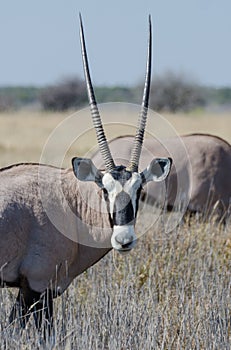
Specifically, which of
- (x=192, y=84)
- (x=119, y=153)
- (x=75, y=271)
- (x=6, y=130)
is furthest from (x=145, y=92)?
(x=192, y=84)

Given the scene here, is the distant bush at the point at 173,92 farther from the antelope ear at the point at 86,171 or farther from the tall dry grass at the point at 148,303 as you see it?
the antelope ear at the point at 86,171

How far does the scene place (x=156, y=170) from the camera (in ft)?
22.6

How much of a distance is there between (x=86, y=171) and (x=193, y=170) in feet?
15.5

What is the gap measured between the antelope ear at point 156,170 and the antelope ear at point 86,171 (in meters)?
0.32

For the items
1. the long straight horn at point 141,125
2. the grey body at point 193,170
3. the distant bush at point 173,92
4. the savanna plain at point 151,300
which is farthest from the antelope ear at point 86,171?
the distant bush at point 173,92

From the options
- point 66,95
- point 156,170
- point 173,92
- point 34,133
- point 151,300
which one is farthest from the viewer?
point 173,92

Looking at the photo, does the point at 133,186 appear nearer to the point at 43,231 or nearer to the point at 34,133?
the point at 43,231

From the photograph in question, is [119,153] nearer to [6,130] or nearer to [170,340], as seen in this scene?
[170,340]

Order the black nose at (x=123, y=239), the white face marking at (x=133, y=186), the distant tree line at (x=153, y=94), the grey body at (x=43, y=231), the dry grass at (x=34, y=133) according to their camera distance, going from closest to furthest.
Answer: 1. the black nose at (x=123, y=239)
2. the white face marking at (x=133, y=186)
3. the grey body at (x=43, y=231)
4. the dry grass at (x=34, y=133)
5. the distant tree line at (x=153, y=94)

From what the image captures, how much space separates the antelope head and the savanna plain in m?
0.51

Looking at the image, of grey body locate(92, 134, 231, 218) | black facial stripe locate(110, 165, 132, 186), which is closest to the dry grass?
grey body locate(92, 134, 231, 218)

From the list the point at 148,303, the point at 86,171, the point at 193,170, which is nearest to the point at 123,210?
the point at 86,171

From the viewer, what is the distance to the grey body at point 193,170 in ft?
36.2

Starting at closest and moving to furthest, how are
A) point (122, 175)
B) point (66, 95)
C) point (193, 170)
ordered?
point (122, 175)
point (193, 170)
point (66, 95)
